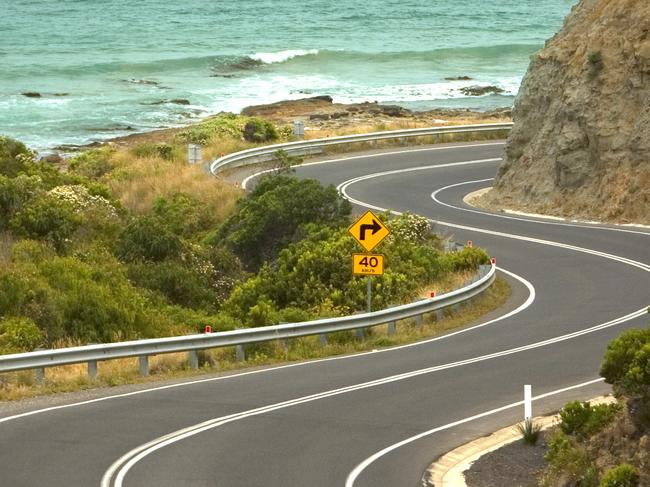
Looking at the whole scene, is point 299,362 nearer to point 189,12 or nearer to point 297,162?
point 297,162

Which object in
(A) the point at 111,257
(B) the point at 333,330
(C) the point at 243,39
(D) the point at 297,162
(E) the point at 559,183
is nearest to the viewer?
(B) the point at 333,330

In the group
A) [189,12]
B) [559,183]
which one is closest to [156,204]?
[559,183]

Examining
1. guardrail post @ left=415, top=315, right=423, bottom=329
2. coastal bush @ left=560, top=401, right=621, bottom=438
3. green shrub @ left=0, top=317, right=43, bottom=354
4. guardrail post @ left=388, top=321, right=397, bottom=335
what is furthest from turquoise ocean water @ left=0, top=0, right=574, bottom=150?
coastal bush @ left=560, top=401, right=621, bottom=438

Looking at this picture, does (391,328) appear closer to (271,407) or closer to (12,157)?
(271,407)

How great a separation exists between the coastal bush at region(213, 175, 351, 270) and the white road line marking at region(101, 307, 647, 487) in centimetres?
972

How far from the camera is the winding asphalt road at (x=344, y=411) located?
15695 millimetres

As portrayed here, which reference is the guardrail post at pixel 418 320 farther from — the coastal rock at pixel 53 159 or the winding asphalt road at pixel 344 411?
the coastal rock at pixel 53 159

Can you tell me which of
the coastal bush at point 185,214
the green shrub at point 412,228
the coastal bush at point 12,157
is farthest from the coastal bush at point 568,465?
the coastal bush at point 12,157

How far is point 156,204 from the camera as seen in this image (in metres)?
39.9

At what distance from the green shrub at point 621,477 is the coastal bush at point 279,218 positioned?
20.9m

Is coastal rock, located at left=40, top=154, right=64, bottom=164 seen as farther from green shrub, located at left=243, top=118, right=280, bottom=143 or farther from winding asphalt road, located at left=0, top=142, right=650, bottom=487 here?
winding asphalt road, located at left=0, top=142, right=650, bottom=487

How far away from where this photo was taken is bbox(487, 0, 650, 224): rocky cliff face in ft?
134

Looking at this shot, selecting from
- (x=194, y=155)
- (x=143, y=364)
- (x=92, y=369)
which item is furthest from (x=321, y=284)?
(x=194, y=155)

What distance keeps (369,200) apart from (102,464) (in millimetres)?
28597
